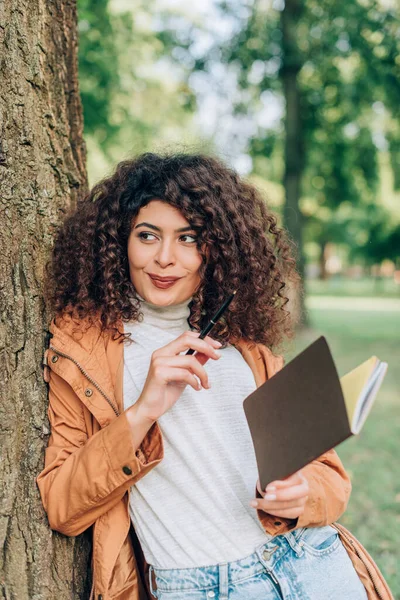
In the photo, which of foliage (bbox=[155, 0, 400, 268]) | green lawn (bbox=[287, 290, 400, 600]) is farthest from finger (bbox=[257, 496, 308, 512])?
foliage (bbox=[155, 0, 400, 268])

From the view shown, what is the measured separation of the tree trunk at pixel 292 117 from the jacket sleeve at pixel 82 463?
11.1 m

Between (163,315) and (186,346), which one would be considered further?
(163,315)

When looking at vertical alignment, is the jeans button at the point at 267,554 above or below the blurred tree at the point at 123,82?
below

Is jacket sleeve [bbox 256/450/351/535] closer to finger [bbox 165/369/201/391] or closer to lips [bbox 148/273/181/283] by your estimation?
finger [bbox 165/369/201/391]

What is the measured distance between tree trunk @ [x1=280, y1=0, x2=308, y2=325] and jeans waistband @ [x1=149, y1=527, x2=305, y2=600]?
11122 mm

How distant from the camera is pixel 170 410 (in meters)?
1.92

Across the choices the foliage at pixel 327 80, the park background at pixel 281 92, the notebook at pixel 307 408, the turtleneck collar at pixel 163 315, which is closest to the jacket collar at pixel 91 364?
the turtleneck collar at pixel 163 315

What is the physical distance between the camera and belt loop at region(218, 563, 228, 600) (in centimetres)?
173

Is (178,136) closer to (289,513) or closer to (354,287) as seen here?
(289,513)

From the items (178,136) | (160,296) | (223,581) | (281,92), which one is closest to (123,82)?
(178,136)

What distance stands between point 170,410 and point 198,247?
1.72 feet

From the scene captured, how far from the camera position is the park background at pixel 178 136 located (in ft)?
6.06

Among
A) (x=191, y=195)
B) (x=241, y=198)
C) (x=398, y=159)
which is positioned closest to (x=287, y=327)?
(x=241, y=198)

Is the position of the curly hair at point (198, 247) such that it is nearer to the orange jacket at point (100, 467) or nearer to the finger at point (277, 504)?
the orange jacket at point (100, 467)
